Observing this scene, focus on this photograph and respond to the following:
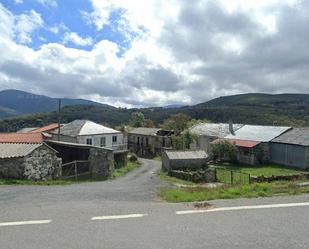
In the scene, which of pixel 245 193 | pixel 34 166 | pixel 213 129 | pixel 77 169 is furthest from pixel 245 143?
pixel 245 193

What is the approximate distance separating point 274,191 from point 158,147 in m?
62.9

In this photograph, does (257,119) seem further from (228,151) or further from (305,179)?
(305,179)

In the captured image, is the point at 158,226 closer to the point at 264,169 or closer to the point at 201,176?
the point at 201,176

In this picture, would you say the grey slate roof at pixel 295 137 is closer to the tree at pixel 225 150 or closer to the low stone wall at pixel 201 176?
the tree at pixel 225 150

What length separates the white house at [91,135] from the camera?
52.5 meters

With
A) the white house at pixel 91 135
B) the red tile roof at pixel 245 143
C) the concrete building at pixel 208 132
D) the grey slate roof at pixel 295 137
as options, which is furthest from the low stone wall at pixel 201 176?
the concrete building at pixel 208 132

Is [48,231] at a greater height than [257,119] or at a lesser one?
lesser

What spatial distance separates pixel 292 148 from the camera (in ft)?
145

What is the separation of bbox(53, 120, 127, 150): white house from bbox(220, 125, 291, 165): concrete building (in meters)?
17.0

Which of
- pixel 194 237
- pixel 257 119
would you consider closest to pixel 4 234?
pixel 194 237

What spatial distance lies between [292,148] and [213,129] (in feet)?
62.1

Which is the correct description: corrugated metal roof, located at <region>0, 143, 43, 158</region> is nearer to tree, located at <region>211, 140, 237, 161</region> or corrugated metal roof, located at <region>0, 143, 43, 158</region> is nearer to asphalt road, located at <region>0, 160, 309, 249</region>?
asphalt road, located at <region>0, 160, 309, 249</region>

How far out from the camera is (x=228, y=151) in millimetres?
49750

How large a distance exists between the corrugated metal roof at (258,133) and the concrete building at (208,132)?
1.94 metres
